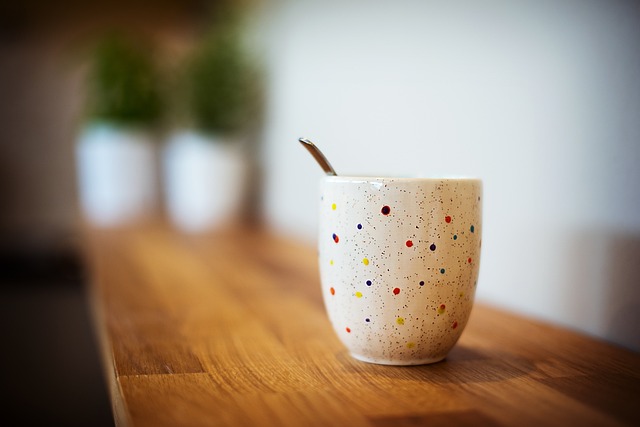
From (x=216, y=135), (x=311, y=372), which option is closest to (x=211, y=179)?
(x=216, y=135)

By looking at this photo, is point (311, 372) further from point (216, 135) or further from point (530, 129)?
point (216, 135)

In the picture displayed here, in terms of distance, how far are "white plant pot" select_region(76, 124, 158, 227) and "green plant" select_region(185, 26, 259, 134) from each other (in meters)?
0.26

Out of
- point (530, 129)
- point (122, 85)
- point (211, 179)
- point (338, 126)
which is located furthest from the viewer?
point (122, 85)

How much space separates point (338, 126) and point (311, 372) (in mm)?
944

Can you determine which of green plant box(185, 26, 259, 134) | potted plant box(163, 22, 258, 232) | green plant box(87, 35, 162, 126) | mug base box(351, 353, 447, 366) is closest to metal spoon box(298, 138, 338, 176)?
mug base box(351, 353, 447, 366)

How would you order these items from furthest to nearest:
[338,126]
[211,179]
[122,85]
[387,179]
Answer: [122,85], [211,179], [338,126], [387,179]

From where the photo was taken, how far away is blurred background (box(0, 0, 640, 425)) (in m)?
0.66

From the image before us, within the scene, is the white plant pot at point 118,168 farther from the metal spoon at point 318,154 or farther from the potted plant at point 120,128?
the metal spoon at point 318,154

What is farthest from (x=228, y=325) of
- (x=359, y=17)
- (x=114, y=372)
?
(x=359, y=17)

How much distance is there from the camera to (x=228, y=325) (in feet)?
2.47

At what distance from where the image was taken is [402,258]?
20.8 inches

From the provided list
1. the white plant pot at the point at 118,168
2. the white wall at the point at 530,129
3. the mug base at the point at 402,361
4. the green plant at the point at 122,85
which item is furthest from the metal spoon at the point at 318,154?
the green plant at the point at 122,85

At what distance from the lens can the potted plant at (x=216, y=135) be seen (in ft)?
6.88

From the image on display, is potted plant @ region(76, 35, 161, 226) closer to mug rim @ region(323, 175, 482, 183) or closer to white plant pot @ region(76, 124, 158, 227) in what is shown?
white plant pot @ region(76, 124, 158, 227)
